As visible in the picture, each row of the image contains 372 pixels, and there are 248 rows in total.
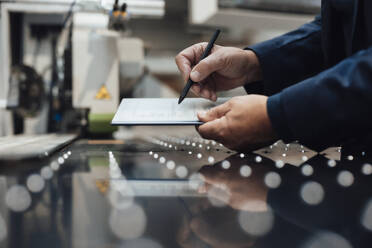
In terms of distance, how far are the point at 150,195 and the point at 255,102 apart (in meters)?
0.36

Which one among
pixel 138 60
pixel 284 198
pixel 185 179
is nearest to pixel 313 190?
pixel 284 198

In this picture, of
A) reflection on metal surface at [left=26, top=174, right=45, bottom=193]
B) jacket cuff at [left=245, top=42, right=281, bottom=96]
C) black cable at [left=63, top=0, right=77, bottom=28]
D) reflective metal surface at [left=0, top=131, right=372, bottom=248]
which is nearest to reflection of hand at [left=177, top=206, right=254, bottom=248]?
reflective metal surface at [left=0, top=131, right=372, bottom=248]

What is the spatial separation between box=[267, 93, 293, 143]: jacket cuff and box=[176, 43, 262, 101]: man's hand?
32 centimetres

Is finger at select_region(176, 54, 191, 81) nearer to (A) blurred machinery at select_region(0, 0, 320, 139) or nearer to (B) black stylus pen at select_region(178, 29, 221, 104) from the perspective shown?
(B) black stylus pen at select_region(178, 29, 221, 104)

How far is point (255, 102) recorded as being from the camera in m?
0.66

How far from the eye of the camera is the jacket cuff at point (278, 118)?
2.04 feet

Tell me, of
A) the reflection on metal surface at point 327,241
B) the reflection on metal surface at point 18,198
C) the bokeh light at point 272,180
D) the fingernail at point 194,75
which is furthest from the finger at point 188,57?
the reflection on metal surface at point 327,241

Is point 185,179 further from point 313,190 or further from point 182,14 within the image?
point 182,14

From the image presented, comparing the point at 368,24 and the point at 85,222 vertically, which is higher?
the point at 368,24

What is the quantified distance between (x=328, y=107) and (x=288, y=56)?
530mm

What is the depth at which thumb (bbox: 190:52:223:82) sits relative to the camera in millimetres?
897

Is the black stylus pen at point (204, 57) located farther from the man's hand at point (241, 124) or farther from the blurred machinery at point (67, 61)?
the blurred machinery at point (67, 61)

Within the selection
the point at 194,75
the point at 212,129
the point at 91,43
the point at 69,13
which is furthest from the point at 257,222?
the point at 69,13

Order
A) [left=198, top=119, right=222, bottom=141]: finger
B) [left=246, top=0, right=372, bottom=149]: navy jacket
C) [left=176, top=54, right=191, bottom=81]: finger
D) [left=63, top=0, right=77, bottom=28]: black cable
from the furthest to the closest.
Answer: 1. [left=63, top=0, right=77, bottom=28]: black cable
2. [left=176, top=54, right=191, bottom=81]: finger
3. [left=198, top=119, right=222, bottom=141]: finger
4. [left=246, top=0, right=372, bottom=149]: navy jacket
